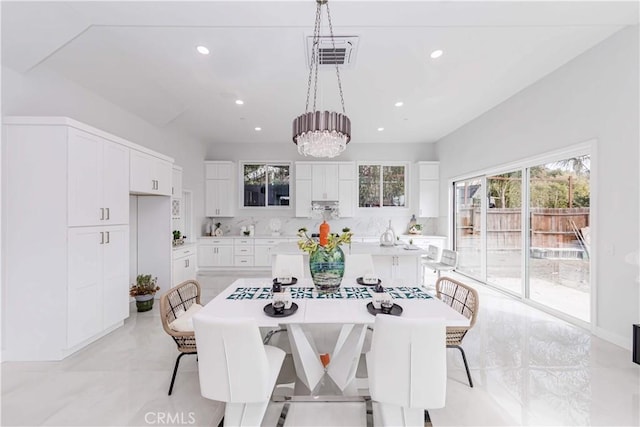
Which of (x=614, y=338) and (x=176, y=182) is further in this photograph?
(x=176, y=182)

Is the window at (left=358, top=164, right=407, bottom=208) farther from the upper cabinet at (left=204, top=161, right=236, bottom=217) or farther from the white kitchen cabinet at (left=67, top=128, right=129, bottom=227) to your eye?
the white kitchen cabinet at (left=67, top=128, right=129, bottom=227)

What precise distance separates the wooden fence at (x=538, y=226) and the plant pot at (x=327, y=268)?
3.07 meters

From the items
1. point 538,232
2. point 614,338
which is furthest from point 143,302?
point 538,232

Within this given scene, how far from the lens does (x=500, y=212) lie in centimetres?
448

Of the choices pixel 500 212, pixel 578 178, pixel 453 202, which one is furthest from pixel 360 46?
pixel 453 202

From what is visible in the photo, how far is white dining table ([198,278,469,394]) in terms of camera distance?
168 cm

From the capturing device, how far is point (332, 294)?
86.3 inches

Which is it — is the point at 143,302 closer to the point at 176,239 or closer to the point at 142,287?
the point at 142,287

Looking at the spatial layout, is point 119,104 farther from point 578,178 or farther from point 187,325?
point 578,178

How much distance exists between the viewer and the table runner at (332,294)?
2141mm

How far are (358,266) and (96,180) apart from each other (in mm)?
2930

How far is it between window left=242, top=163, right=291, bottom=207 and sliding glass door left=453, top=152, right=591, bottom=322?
4171mm

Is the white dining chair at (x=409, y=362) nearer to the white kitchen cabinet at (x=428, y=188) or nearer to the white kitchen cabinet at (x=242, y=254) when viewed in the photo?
the white kitchen cabinet at (x=242, y=254)


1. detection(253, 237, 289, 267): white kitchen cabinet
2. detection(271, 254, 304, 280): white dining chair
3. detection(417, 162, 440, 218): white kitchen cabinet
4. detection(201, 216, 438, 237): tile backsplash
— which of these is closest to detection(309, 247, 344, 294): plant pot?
detection(271, 254, 304, 280): white dining chair
